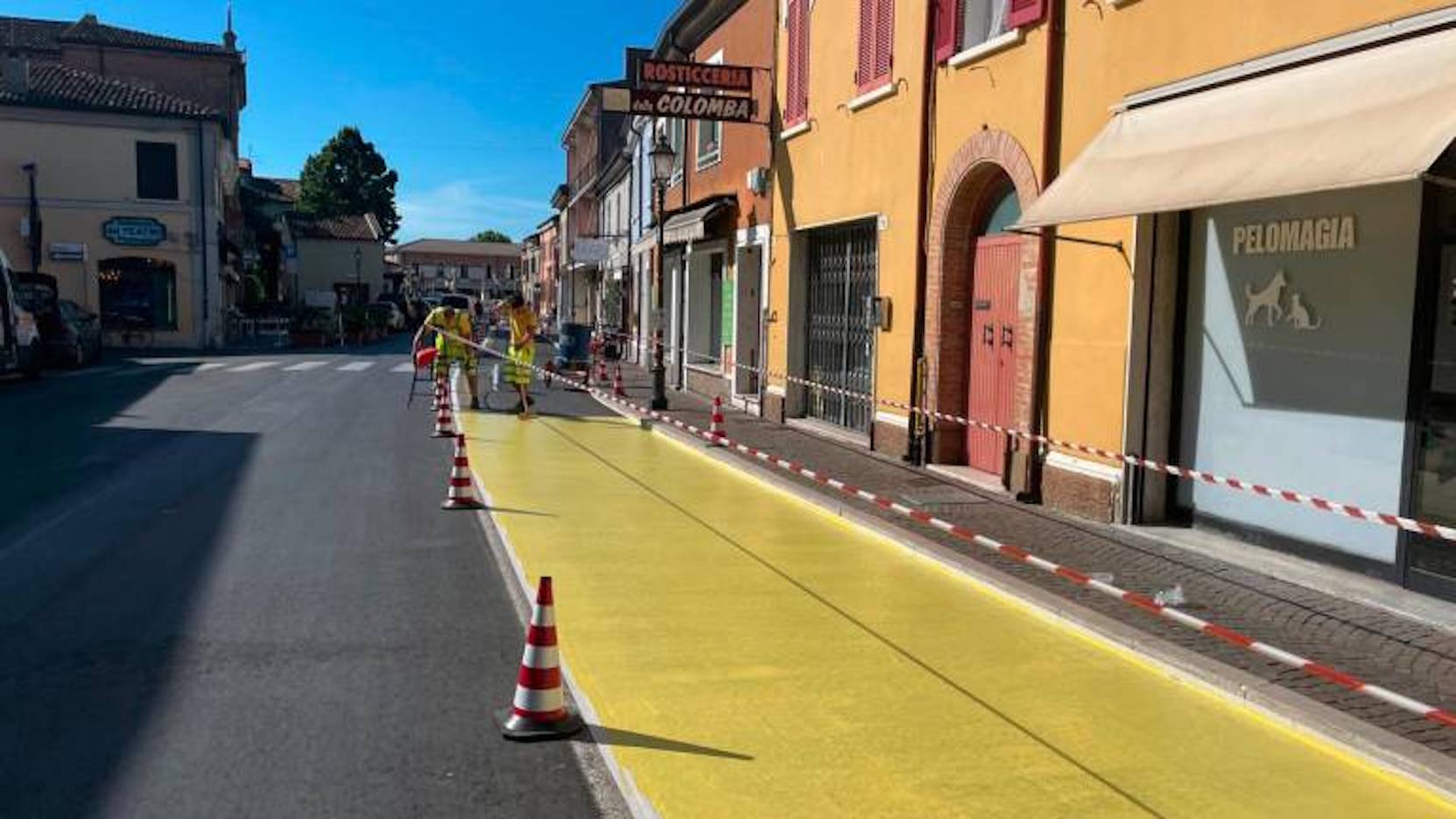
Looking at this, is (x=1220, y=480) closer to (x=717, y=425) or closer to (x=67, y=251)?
(x=717, y=425)

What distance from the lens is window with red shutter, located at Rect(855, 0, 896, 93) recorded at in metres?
13.0

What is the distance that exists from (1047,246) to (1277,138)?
10.0 ft

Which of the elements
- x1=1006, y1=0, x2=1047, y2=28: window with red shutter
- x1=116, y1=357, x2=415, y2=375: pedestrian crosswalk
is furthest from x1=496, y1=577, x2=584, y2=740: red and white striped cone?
x1=116, y1=357, x2=415, y2=375: pedestrian crosswalk

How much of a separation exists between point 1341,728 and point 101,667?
211 inches

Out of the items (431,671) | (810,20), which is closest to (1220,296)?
(431,671)

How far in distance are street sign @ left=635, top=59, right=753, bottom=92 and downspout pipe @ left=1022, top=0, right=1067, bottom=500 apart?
8.04 meters

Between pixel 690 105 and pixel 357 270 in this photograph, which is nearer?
pixel 690 105

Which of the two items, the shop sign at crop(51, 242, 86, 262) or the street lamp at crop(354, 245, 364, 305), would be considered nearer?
the shop sign at crop(51, 242, 86, 262)

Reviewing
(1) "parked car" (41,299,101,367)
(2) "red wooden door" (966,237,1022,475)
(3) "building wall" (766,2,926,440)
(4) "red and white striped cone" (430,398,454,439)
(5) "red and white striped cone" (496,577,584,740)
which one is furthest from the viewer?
(1) "parked car" (41,299,101,367)

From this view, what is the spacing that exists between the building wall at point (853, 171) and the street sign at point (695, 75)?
22.6 inches

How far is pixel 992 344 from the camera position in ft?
36.6

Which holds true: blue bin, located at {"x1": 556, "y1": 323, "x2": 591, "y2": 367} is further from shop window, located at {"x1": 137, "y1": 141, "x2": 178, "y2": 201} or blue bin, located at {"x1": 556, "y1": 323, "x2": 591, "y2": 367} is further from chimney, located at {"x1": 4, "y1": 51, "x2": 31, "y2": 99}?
chimney, located at {"x1": 4, "y1": 51, "x2": 31, "y2": 99}

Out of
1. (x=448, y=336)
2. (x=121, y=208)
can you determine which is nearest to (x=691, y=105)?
(x=448, y=336)

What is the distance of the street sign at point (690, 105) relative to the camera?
1630cm
